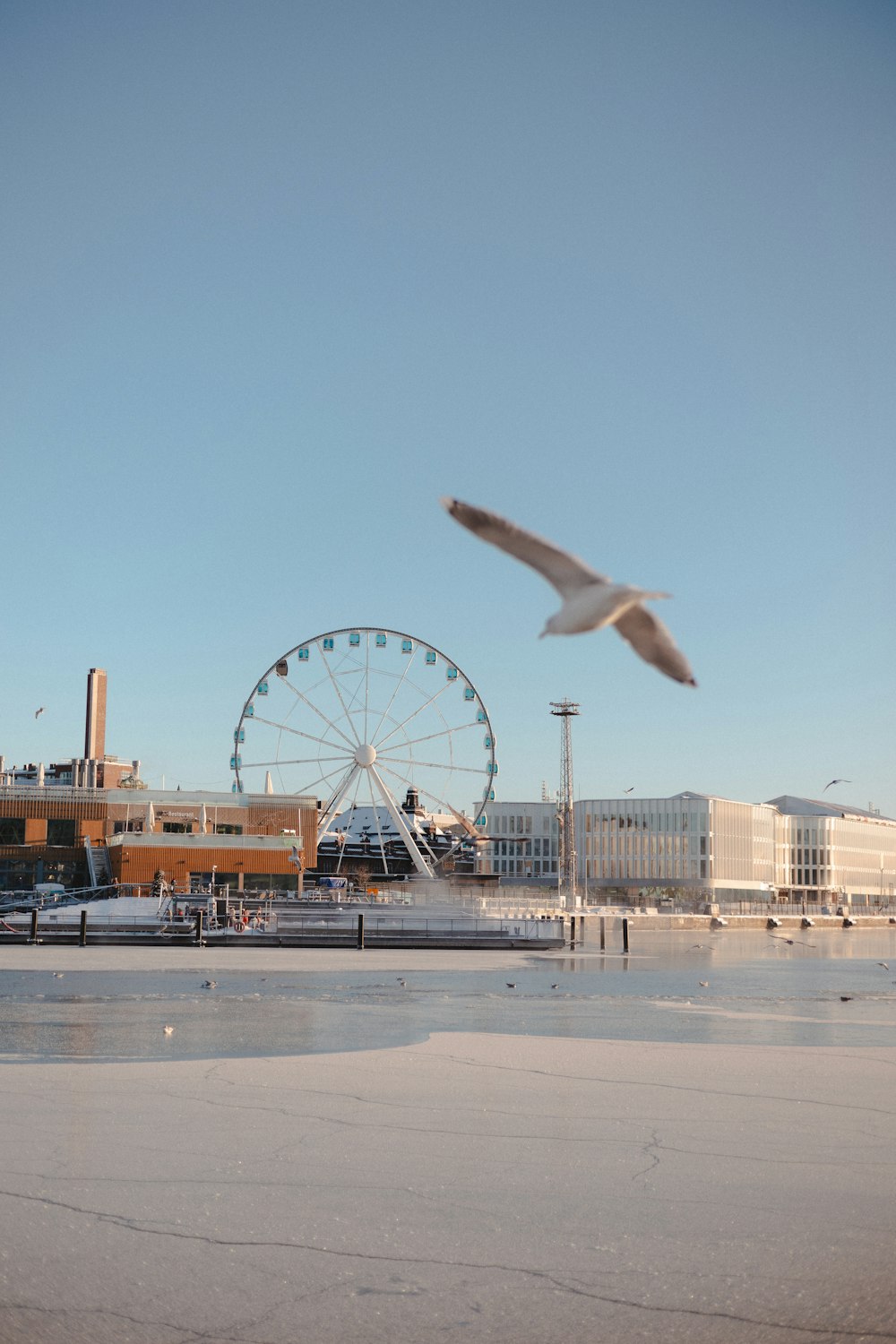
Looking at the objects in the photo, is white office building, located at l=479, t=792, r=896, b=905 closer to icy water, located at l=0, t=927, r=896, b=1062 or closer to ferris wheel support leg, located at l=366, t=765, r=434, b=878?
ferris wheel support leg, located at l=366, t=765, r=434, b=878

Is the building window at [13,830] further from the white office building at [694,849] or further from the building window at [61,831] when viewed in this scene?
the white office building at [694,849]

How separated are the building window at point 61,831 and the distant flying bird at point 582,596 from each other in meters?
88.2

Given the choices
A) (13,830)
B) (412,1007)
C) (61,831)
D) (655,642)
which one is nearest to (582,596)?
(655,642)

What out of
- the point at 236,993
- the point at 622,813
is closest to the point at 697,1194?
the point at 236,993

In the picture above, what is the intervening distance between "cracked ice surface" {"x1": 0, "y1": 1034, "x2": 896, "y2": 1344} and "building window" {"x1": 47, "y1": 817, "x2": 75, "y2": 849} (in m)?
74.4

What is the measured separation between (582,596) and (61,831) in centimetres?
8894

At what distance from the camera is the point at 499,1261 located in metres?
10.4

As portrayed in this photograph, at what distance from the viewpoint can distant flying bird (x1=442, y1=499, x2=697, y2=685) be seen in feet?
16.3

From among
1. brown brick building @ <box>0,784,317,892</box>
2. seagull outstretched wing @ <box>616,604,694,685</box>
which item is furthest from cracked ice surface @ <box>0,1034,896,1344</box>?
brown brick building @ <box>0,784,317,892</box>

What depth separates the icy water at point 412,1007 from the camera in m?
22.3

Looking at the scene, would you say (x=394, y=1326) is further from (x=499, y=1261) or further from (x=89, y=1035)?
(x=89, y=1035)

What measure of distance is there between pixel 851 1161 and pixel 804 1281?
3648 millimetres

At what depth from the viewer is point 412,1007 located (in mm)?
29062

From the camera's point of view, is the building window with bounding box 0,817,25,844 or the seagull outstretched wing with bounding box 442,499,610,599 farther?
the building window with bounding box 0,817,25,844
